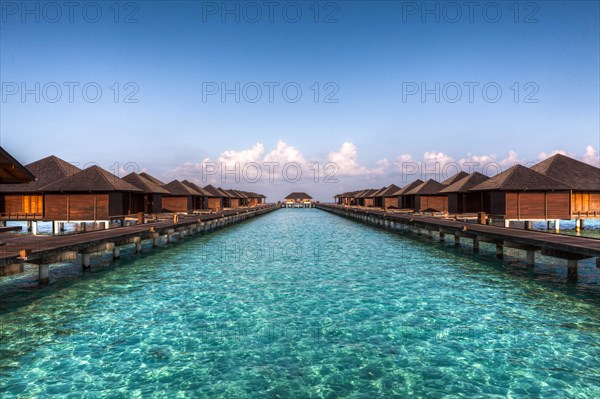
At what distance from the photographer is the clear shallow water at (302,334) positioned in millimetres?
5777

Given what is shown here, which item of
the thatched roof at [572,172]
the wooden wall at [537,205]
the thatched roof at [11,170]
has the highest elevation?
the thatched roof at [572,172]

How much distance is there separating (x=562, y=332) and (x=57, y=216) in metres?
30.0

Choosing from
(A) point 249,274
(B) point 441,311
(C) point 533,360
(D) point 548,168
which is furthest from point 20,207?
(D) point 548,168

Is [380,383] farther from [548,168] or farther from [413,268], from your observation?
[548,168]

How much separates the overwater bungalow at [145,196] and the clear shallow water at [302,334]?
1807 centimetres

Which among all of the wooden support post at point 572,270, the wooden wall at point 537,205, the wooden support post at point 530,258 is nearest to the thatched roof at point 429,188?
the wooden wall at point 537,205

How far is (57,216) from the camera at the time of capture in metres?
25.9

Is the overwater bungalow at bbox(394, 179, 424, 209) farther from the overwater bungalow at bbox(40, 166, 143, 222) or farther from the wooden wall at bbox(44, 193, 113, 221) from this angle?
the wooden wall at bbox(44, 193, 113, 221)

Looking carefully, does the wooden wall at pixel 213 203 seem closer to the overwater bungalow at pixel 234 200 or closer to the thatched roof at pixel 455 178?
the overwater bungalow at pixel 234 200

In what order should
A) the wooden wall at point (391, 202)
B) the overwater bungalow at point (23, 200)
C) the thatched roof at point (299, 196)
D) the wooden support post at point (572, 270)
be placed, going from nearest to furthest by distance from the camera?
the wooden support post at point (572, 270), the overwater bungalow at point (23, 200), the wooden wall at point (391, 202), the thatched roof at point (299, 196)

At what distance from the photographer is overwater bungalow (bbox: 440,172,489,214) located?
3188 centimetres

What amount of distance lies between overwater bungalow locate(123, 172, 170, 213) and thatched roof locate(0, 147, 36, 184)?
17.2 metres

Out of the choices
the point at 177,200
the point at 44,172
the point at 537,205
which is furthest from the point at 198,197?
the point at 537,205

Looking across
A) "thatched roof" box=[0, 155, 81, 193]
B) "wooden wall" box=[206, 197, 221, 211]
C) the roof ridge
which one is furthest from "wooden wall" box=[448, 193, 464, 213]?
"wooden wall" box=[206, 197, 221, 211]
